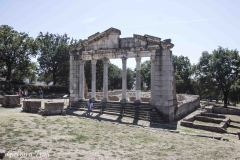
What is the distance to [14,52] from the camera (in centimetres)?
5000

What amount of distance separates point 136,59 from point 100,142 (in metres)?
14.2

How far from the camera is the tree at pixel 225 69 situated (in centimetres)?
5525

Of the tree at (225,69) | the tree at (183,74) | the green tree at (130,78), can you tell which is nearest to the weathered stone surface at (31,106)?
the tree at (225,69)

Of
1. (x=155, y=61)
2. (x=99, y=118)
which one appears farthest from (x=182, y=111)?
(x=99, y=118)

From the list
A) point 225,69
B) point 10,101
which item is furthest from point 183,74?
point 10,101

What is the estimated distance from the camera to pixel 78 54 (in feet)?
105

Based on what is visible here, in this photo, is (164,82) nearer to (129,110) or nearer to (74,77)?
(129,110)

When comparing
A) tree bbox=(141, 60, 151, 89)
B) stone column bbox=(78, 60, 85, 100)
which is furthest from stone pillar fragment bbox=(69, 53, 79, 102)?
tree bbox=(141, 60, 151, 89)

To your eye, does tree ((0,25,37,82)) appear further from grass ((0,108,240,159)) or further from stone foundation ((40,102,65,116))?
grass ((0,108,240,159))

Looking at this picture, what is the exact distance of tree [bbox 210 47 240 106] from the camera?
55.2 meters

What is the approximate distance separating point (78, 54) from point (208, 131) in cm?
1660

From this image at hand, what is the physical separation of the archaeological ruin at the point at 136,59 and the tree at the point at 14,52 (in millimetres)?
21849

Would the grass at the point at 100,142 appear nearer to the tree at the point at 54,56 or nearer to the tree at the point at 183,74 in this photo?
the tree at the point at 54,56

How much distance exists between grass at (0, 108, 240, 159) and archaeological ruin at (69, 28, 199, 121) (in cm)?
673
